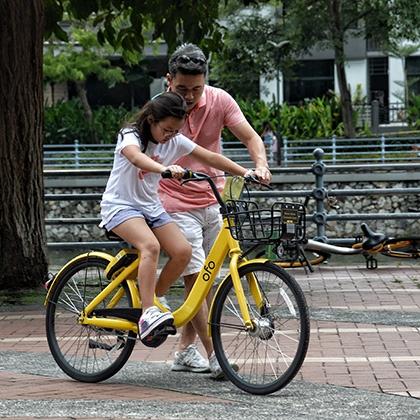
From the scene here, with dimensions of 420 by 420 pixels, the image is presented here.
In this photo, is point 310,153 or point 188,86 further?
point 310,153

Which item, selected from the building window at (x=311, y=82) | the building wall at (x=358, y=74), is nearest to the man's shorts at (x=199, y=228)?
the building window at (x=311, y=82)

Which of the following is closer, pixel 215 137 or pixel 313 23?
pixel 215 137

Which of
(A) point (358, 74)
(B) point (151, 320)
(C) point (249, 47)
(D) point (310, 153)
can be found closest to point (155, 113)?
(B) point (151, 320)

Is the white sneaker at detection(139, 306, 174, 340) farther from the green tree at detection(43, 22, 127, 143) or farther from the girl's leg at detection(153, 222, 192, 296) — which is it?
the green tree at detection(43, 22, 127, 143)

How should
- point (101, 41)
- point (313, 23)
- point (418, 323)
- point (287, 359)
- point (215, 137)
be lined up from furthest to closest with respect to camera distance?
point (313, 23)
point (101, 41)
point (418, 323)
point (215, 137)
point (287, 359)

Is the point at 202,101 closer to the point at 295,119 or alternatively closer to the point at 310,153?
the point at 310,153

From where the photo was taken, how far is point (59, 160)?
35.3 metres

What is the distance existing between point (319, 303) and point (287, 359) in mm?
4205

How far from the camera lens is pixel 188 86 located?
7.12 metres

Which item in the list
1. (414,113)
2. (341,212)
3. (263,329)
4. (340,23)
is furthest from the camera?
(414,113)

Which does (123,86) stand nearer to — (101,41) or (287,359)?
(101,41)

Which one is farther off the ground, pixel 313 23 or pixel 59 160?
pixel 313 23

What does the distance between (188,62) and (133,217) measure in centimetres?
88

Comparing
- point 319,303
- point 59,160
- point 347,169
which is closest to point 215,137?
point 319,303
